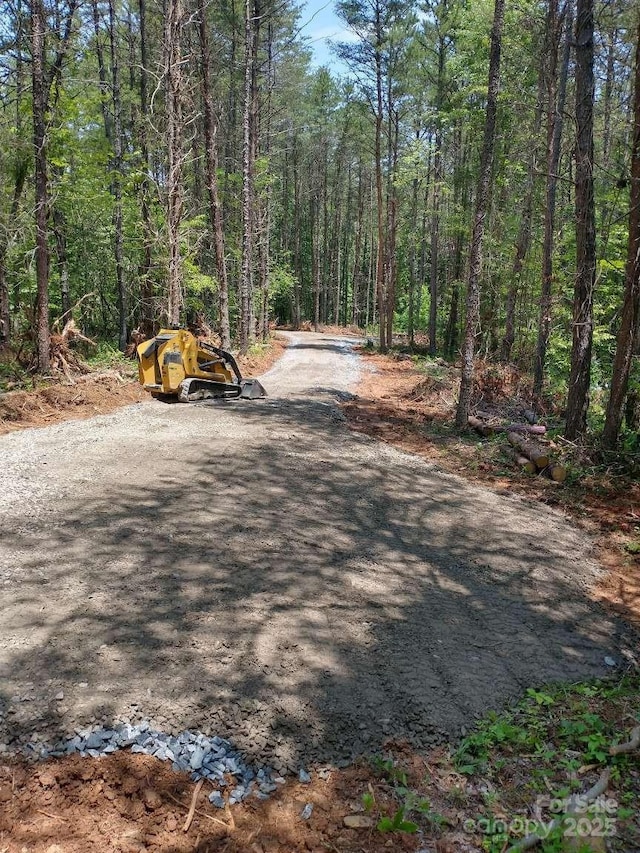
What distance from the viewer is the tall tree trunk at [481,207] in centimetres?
879

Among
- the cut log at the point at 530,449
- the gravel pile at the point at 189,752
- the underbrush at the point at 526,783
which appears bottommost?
the underbrush at the point at 526,783

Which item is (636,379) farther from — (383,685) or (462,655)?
(383,685)

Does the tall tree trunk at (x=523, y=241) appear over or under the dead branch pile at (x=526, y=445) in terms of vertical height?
over

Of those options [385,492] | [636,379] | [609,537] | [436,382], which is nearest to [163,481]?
[385,492]

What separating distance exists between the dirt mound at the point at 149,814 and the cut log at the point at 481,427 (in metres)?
8.11

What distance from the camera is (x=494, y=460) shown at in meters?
8.85

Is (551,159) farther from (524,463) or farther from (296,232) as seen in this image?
(296,232)

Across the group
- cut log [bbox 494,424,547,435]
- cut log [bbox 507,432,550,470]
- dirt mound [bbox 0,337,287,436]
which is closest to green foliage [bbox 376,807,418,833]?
cut log [bbox 507,432,550,470]

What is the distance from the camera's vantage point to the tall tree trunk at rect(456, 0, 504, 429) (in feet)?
28.8

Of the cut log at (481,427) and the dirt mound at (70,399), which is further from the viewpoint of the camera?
the cut log at (481,427)

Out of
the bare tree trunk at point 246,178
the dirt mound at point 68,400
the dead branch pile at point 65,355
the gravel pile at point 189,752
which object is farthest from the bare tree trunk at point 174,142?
the gravel pile at point 189,752

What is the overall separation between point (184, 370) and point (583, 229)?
712 cm

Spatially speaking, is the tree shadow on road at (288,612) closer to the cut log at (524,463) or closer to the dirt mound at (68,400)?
the cut log at (524,463)

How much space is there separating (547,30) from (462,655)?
1453cm
